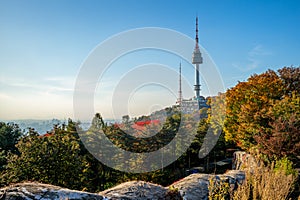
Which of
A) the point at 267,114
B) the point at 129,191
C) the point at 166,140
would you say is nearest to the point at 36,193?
the point at 129,191

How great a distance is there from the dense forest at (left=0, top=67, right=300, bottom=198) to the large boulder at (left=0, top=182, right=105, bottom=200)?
2514 mm

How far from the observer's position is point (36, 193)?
250 centimetres

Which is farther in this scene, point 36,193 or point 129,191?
point 129,191

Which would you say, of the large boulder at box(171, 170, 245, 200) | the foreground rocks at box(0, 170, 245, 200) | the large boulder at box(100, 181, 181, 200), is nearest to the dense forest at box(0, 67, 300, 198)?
the large boulder at box(171, 170, 245, 200)

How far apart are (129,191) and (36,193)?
1092 millimetres

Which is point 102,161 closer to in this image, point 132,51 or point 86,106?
point 86,106

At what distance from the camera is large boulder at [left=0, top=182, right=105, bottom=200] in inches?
96.1

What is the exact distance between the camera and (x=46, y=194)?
2514 millimetres

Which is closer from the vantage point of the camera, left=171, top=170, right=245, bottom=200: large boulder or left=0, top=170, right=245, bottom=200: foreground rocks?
left=0, top=170, right=245, bottom=200: foreground rocks

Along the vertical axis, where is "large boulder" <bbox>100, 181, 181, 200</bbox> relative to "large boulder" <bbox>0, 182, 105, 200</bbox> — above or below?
below

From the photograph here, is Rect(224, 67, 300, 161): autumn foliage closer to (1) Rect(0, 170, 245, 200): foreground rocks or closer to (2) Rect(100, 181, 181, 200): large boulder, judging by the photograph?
(1) Rect(0, 170, 245, 200): foreground rocks

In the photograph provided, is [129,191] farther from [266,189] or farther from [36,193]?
[266,189]

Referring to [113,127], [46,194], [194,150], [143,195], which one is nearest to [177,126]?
[194,150]

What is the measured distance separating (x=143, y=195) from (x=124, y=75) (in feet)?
20.2
